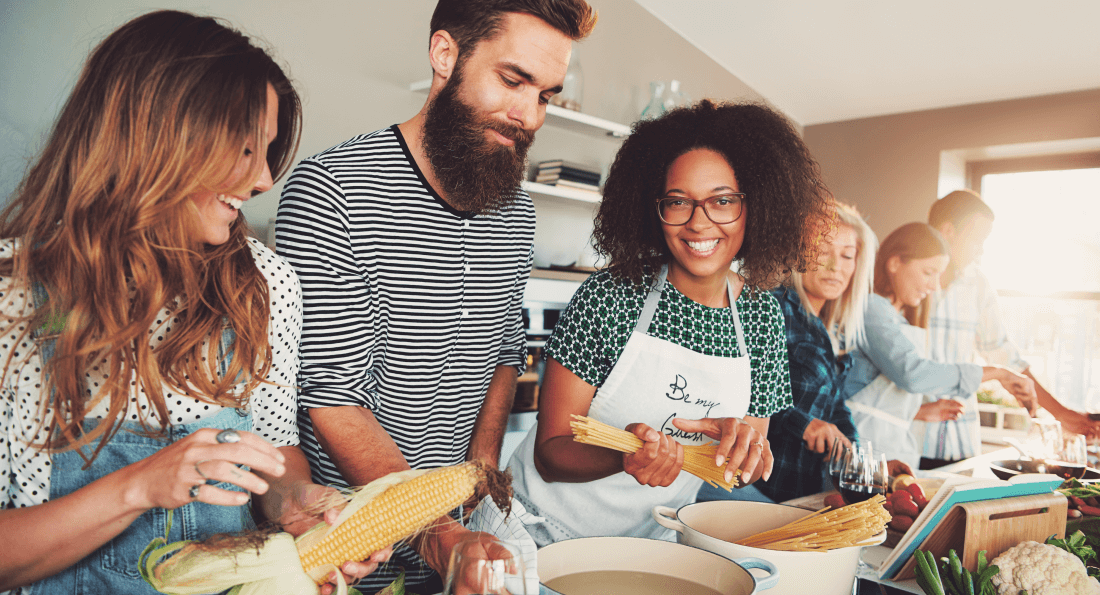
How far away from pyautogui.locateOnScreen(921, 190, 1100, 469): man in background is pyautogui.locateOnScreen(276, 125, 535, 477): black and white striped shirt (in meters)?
2.32

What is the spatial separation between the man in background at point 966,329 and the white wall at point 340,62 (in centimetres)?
189

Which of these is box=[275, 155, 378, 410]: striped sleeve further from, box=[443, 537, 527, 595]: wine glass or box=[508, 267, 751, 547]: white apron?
box=[443, 537, 527, 595]: wine glass

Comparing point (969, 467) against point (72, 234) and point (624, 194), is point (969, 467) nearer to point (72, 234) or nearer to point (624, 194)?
point (624, 194)

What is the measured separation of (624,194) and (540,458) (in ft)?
2.11

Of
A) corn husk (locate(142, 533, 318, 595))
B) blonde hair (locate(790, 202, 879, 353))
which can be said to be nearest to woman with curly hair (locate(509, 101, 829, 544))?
corn husk (locate(142, 533, 318, 595))

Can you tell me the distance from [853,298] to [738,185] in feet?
3.99

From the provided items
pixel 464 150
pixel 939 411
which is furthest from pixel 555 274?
pixel 464 150

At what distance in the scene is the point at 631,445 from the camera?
1146 mm

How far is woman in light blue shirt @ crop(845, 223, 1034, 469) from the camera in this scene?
102 inches

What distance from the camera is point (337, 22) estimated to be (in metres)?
2.84

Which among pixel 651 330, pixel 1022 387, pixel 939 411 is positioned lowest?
pixel 939 411

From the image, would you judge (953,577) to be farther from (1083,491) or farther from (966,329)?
(966,329)

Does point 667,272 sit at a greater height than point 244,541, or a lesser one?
greater

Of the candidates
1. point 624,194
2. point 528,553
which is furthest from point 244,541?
point 624,194
